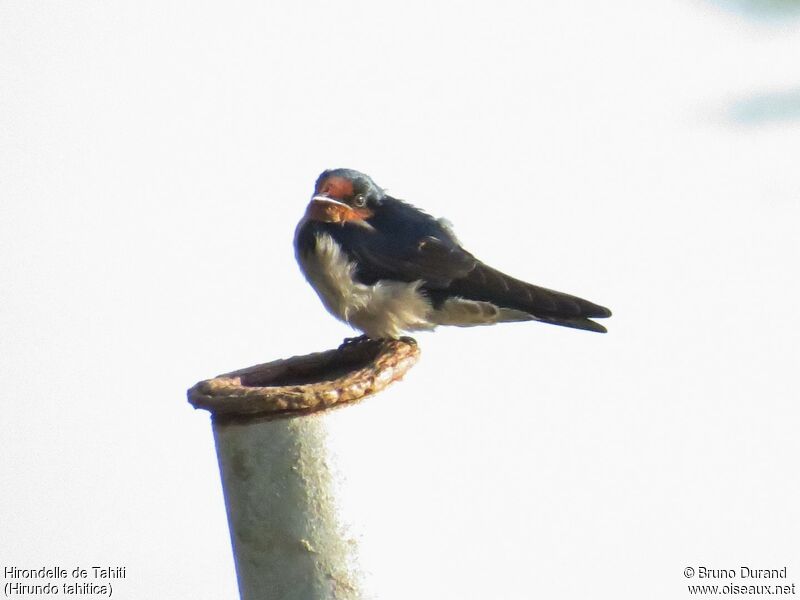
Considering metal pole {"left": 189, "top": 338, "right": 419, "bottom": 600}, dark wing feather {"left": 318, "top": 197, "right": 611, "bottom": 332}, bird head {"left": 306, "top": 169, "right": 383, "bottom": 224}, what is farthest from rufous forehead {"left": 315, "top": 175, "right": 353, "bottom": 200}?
metal pole {"left": 189, "top": 338, "right": 419, "bottom": 600}

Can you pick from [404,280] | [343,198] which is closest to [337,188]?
[343,198]

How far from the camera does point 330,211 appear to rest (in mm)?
4477

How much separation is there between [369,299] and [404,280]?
0.45 ft

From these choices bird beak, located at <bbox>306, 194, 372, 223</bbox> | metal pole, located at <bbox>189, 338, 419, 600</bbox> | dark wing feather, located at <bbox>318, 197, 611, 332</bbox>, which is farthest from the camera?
bird beak, located at <bbox>306, 194, 372, 223</bbox>

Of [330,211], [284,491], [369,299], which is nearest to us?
[284,491]

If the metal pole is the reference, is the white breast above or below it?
above

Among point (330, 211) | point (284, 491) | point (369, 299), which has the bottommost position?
point (284, 491)

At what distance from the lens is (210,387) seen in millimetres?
2877

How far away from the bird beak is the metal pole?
1.73 meters

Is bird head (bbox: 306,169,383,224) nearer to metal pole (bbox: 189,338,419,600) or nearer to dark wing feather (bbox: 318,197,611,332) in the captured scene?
dark wing feather (bbox: 318,197,611,332)

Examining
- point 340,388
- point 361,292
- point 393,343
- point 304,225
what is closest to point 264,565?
point 340,388

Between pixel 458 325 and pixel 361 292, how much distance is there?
0.37 m

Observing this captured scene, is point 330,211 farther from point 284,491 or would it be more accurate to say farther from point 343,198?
point 284,491

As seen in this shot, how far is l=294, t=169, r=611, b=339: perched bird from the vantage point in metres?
4.25
